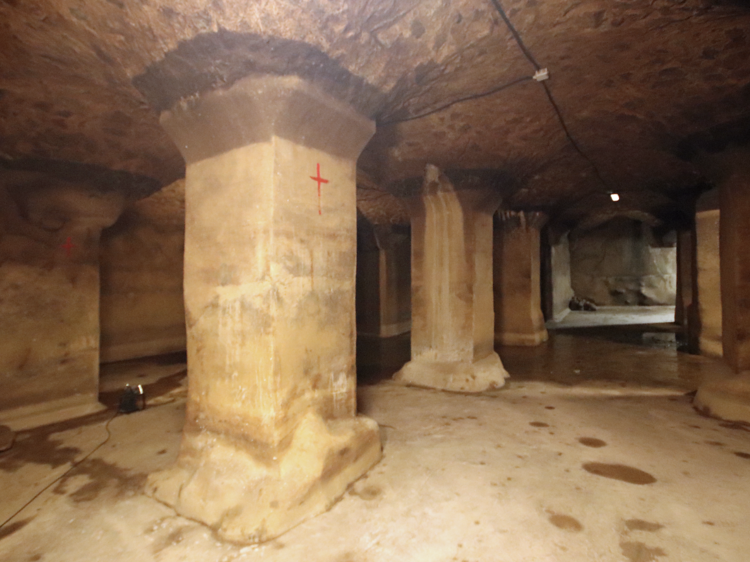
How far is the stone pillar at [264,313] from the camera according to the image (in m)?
2.21

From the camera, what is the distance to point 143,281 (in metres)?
7.67

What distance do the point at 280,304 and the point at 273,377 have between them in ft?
1.29

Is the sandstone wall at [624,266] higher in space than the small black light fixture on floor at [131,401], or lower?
higher

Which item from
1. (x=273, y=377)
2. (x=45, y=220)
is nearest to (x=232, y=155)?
(x=273, y=377)

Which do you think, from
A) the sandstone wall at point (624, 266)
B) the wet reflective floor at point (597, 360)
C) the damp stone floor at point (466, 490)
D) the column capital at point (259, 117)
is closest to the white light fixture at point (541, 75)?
the column capital at point (259, 117)

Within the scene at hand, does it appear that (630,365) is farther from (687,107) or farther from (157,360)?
(157,360)

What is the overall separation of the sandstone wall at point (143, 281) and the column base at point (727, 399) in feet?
23.0

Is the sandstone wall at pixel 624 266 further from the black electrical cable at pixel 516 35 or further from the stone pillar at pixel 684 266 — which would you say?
the black electrical cable at pixel 516 35

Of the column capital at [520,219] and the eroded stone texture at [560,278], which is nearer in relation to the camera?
the column capital at [520,219]

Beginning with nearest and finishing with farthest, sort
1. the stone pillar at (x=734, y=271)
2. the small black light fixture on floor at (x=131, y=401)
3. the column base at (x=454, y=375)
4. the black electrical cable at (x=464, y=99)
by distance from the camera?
the black electrical cable at (x=464, y=99) → the stone pillar at (x=734, y=271) → the small black light fixture on floor at (x=131, y=401) → the column base at (x=454, y=375)

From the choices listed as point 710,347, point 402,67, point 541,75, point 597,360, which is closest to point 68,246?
point 402,67

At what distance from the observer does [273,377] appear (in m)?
2.24

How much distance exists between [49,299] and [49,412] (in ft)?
3.62

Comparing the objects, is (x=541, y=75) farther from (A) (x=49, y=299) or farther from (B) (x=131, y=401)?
(A) (x=49, y=299)
